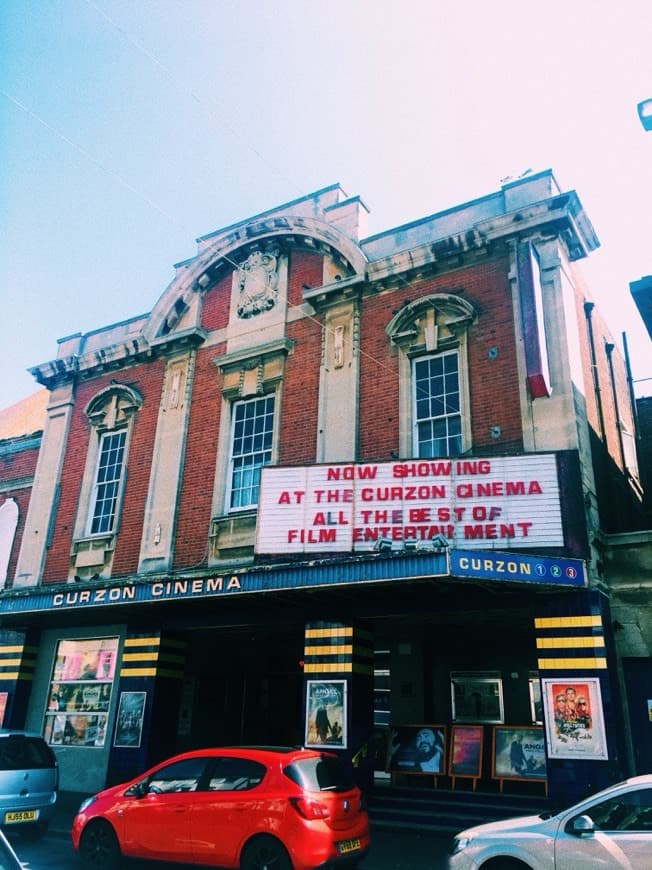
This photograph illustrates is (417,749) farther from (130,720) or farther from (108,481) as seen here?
(108,481)

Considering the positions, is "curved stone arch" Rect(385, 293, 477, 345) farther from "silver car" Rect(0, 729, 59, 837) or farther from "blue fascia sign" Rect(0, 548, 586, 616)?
"silver car" Rect(0, 729, 59, 837)

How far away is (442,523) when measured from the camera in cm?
1189

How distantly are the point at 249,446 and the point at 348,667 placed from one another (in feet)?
18.1

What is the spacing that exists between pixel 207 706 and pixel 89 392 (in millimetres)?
8529

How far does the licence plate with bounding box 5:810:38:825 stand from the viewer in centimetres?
1032

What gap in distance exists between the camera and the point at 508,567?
10234 mm

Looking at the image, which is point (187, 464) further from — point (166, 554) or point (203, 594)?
point (203, 594)

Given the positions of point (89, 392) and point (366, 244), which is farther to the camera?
point (89, 392)

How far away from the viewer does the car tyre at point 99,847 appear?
898cm

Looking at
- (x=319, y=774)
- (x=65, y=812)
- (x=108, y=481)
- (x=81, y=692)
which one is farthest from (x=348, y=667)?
(x=108, y=481)

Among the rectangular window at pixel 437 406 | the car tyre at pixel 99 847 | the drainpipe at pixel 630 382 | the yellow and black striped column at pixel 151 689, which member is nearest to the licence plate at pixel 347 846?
the car tyre at pixel 99 847

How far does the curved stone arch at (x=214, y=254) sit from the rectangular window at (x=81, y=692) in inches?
295

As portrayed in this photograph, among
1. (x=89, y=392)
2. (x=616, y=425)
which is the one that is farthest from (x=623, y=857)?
(x=89, y=392)

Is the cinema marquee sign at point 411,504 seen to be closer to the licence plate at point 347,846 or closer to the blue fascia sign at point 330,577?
the blue fascia sign at point 330,577
